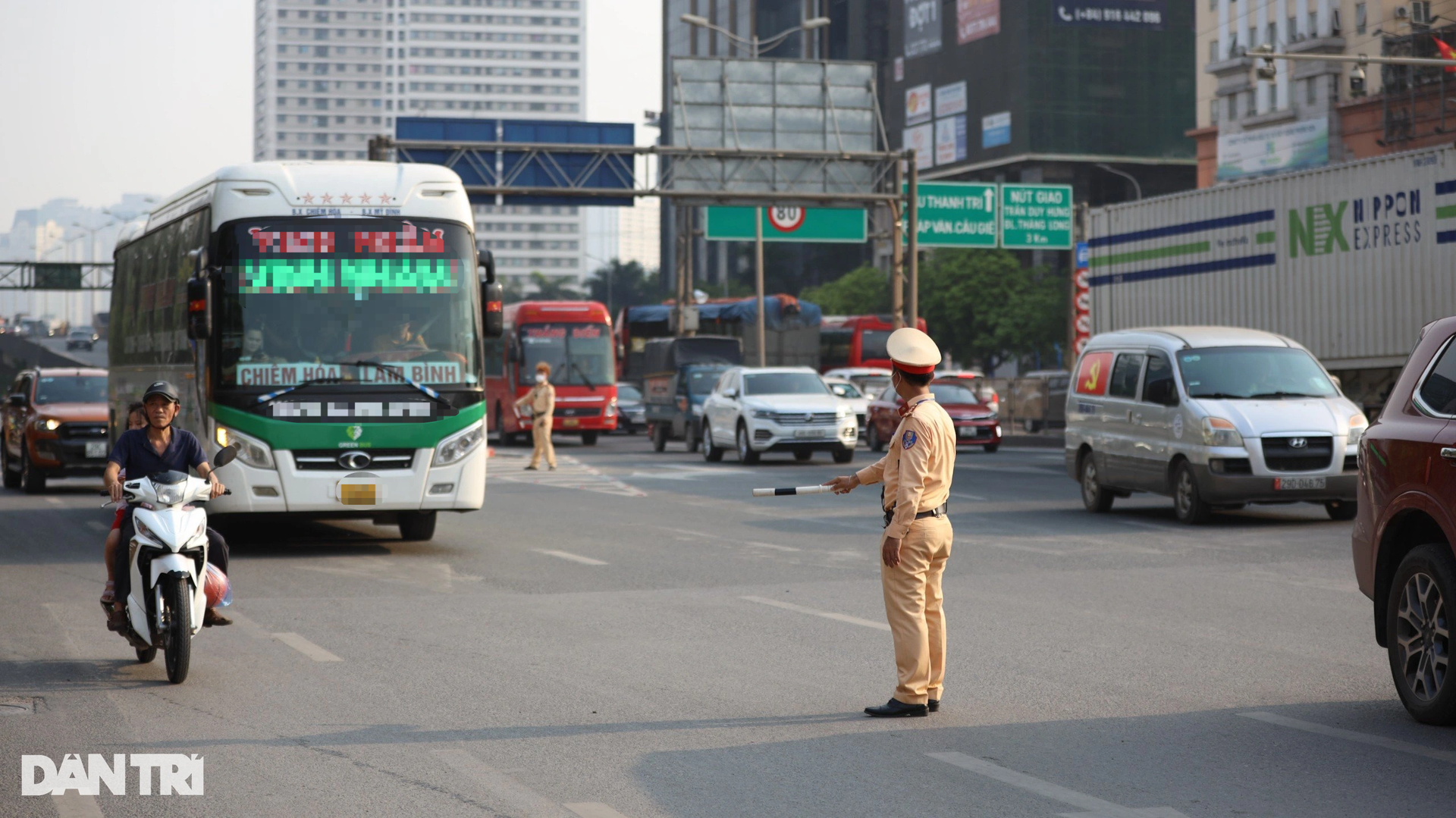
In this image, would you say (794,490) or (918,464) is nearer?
(918,464)

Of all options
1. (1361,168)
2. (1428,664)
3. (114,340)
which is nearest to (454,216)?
(114,340)

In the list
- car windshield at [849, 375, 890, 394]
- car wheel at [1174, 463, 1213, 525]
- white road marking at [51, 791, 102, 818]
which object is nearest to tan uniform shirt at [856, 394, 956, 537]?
white road marking at [51, 791, 102, 818]

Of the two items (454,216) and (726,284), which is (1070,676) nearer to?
(454,216)

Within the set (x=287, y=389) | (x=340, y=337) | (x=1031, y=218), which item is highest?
(x=1031, y=218)

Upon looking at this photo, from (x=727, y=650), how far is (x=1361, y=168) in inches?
747

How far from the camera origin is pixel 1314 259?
26.7 meters

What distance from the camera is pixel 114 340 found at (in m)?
19.7

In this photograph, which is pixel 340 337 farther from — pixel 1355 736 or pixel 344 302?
pixel 1355 736

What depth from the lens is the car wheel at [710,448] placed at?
31219 mm

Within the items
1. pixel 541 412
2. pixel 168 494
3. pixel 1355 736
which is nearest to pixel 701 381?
pixel 541 412

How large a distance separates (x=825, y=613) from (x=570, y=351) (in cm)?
3205

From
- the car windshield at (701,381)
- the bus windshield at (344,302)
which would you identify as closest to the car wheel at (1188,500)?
the bus windshield at (344,302)

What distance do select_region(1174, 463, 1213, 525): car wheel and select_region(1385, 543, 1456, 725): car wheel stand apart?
32.2 ft

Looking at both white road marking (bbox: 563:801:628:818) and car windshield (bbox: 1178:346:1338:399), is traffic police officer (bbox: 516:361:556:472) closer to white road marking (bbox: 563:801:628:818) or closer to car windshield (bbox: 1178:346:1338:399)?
car windshield (bbox: 1178:346:1338:399)
